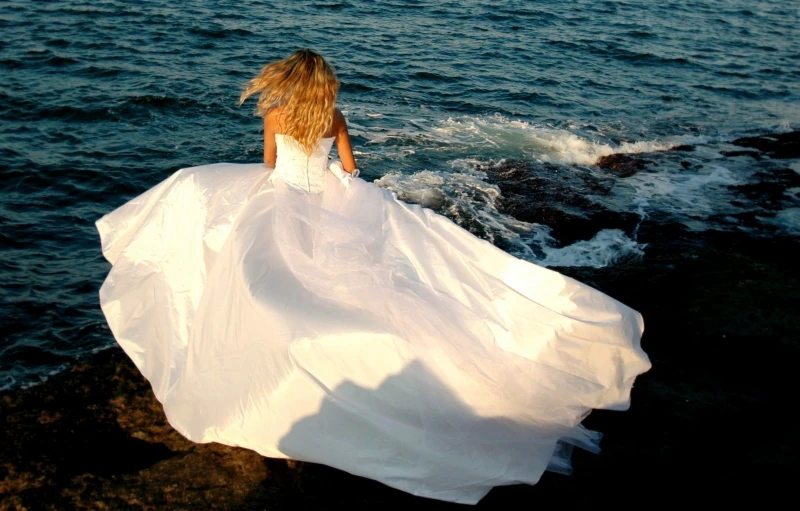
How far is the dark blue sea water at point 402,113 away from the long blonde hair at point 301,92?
3354 millimetres

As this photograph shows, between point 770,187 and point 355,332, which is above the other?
point 355,332

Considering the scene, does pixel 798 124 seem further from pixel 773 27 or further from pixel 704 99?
pixel 773 27

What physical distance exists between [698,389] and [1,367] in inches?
233

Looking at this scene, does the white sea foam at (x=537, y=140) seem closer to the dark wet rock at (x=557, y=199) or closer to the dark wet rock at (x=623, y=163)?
the dark wet rock at (x=623, y=163)

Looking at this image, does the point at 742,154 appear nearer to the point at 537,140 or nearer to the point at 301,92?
the point at 537,140

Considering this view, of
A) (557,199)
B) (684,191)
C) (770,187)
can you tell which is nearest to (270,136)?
(557,199)

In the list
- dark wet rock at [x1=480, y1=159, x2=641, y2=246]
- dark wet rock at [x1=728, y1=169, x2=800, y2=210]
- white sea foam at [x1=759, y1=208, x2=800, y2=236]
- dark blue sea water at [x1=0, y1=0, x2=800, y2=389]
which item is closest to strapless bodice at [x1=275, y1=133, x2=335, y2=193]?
dark blue sea water at [x1=0, y1=0, x2=800, y2=389]

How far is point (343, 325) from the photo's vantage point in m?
4.37

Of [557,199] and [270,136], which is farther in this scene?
[557,199]

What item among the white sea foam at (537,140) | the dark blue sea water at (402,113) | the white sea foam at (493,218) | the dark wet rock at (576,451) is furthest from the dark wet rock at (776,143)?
the dark wet rock at (576,451)

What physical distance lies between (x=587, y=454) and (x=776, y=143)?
39.2ft

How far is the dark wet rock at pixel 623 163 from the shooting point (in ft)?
41.0

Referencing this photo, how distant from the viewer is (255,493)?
4.51m

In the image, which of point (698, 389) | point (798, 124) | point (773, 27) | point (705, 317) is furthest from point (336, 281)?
point (773, 27)
